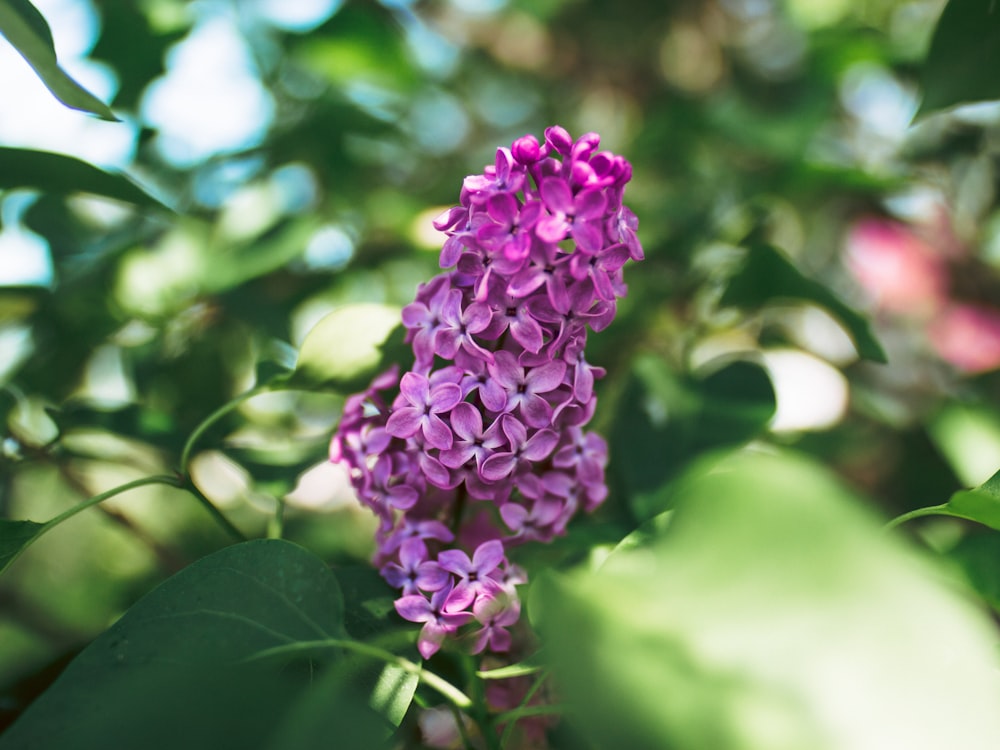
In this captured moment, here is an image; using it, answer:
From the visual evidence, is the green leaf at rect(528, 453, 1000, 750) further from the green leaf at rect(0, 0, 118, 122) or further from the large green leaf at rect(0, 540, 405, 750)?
the green leaf at rect(0, 0, 118, 122)

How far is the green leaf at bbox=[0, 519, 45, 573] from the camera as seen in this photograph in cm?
54

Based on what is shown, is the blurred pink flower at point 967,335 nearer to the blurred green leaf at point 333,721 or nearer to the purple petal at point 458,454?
the purple petal at point 458,454

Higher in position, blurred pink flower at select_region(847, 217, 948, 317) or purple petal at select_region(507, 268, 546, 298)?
purple petal at select_region(507, 268, 546, 298)

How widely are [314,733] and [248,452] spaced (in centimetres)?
43

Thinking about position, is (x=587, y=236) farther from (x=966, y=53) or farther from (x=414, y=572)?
(x=966, y=53)

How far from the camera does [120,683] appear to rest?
419 millimetres

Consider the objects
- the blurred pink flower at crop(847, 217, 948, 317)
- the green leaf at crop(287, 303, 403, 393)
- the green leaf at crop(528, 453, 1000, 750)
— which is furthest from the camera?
the blurred pink flower at crop(847, 217, 948, 317)

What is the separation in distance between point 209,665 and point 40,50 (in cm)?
41

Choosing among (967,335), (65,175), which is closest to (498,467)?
(65,175)

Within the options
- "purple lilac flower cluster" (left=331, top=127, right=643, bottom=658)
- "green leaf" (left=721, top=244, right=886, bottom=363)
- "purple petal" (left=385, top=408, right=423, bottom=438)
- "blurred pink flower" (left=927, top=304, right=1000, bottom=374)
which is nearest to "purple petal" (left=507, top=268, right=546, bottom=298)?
"purple lilac flower cluster" (left=331, top=127, right=643, bottom=658)

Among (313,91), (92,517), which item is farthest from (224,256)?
(92,517)

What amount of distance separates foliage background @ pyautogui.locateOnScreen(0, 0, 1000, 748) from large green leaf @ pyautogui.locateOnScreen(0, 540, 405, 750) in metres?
0.22

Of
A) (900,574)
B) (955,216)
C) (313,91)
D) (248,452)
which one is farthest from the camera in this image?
(955,216)

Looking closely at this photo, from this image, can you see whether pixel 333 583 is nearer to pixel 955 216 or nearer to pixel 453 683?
pixel 453 683
